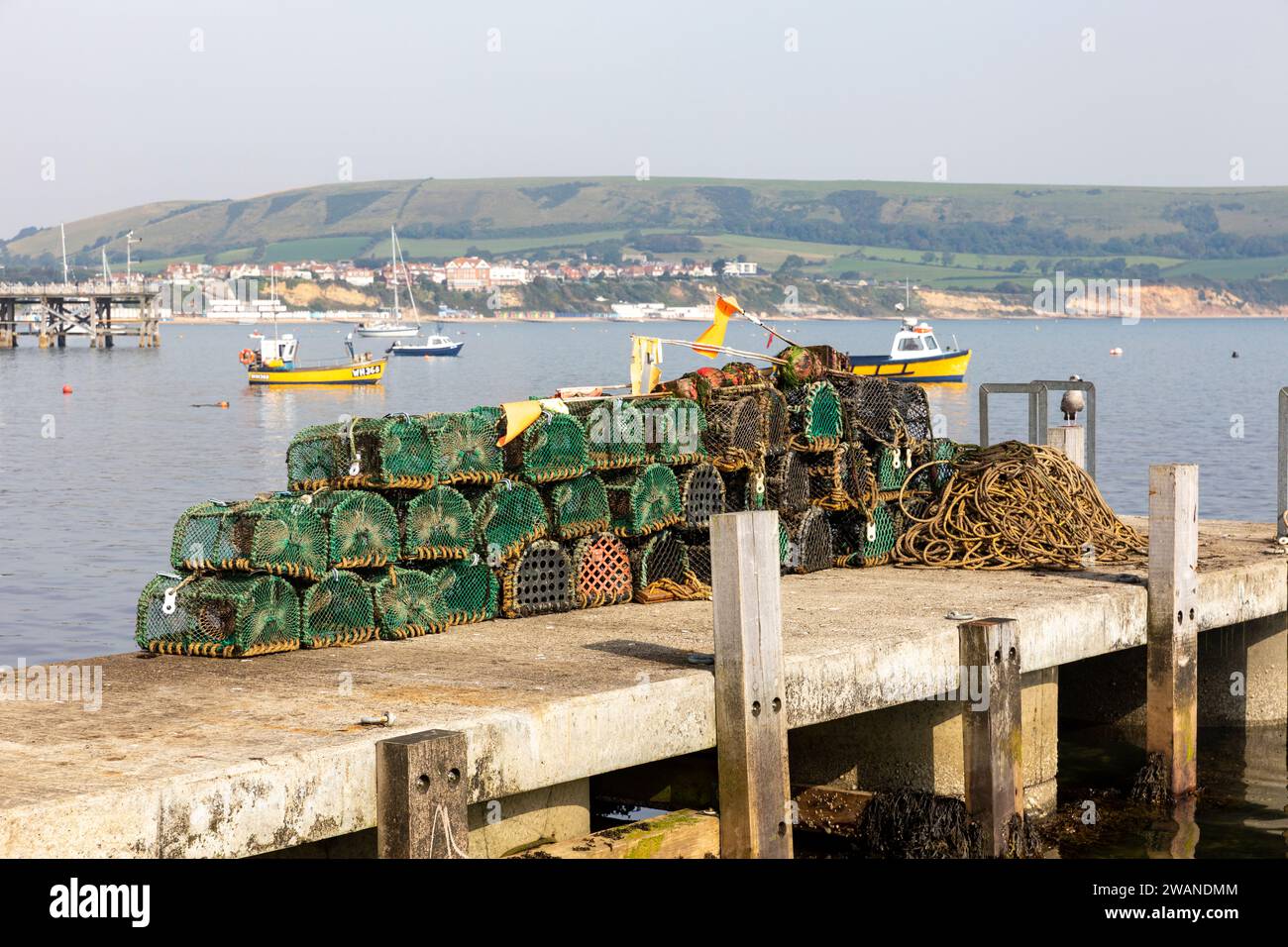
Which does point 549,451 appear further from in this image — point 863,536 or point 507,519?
point 863,536

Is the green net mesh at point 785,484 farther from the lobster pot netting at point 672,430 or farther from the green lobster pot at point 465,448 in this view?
the green lobster pot at point 465,448

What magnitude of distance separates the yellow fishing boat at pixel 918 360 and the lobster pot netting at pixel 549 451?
188 ft

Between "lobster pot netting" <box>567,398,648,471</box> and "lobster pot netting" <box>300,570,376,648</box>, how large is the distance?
89.9 inches

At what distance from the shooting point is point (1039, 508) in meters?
14.2

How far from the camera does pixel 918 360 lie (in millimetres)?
71938

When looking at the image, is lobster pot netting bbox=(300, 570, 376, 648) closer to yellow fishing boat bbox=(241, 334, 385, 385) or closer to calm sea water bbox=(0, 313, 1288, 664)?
calm sea water bbox=(0, 313, 1288, 664)

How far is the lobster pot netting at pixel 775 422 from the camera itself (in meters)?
13.7

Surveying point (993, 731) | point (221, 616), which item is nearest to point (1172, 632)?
point (993, 731)

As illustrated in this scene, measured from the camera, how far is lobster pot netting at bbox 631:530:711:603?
12.6 meters

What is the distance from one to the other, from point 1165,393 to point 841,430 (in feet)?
226

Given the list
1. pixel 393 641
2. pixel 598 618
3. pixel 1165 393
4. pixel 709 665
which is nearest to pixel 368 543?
pixel 393 641

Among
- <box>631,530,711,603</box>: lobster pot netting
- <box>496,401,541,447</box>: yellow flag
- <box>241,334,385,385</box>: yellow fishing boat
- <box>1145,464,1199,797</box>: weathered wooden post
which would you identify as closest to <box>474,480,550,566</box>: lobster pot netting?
<box>496,401,541,447</box>: yellow flag

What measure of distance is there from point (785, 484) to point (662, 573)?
5.29 ft
